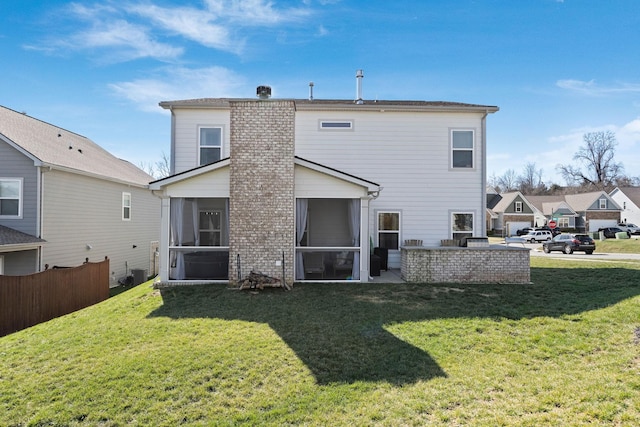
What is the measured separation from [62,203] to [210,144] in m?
6.31

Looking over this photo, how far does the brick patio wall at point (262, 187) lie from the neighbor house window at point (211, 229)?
4608 mm

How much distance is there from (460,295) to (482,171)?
6.32 m

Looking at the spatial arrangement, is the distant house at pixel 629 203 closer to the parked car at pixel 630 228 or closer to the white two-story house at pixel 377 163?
the parked car at pixel 630 228

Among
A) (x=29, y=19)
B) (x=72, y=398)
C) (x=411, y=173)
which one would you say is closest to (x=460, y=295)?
(x=411, y=173)

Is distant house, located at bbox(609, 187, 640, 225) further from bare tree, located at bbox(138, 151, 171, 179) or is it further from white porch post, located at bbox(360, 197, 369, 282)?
bare tree, located at bbox(138, 151, 171, 179)

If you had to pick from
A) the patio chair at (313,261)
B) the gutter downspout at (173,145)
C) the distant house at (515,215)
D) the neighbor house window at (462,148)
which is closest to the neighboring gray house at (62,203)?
the gutter downspout at (173,145)

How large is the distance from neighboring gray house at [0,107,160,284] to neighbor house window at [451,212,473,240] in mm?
10588

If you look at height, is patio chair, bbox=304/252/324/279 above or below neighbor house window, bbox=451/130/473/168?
below

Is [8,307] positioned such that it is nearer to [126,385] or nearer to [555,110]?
[126,385]

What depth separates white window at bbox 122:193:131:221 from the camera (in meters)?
17.0

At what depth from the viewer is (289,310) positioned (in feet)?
23.5

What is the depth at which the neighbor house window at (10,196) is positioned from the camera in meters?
11.9

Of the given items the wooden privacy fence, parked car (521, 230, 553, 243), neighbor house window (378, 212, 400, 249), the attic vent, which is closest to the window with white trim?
parked car (521, 230, 553, 243)

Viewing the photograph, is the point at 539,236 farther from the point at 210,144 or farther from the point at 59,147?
the point at 59,147
